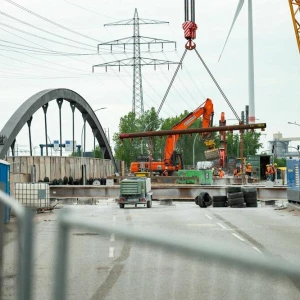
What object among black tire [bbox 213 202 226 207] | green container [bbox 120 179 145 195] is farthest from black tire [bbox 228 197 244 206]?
green container [bbox 120 179 145 195]

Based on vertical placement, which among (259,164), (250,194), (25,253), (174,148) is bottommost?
(250,194)

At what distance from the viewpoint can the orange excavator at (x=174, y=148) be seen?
5426cm

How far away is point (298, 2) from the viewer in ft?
179

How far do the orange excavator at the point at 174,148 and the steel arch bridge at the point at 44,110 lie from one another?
35.1 feet

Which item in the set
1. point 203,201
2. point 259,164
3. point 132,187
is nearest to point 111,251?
point 132,187

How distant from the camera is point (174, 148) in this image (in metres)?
62.9

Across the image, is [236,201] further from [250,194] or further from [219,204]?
[219,204]

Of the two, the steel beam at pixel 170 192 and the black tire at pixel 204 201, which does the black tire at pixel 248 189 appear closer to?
the black tire at pixel 204 201

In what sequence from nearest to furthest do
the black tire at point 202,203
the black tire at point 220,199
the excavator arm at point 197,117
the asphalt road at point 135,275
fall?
the asphalt road at point 135,275, the black tire at point 202,203, the black tire at point 220,199, the excavator arm at point 197,117

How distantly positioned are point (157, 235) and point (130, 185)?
123 ft

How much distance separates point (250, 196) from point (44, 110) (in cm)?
3603

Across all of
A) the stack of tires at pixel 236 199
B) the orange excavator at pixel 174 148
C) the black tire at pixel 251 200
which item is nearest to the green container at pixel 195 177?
the orange excavator at pixel 174 148

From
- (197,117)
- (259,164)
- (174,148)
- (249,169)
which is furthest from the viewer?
(249,169)

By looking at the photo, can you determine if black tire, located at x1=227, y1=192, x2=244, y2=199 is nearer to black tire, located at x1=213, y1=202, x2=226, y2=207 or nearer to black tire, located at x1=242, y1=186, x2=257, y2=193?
black tire, located at x1=242, y1=186, x2=257, y2=193
